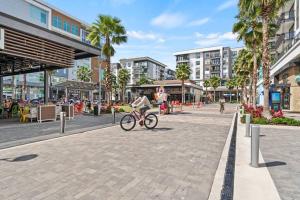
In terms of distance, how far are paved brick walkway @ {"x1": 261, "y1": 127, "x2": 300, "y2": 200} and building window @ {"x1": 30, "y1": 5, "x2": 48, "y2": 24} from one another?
2812 centimetres

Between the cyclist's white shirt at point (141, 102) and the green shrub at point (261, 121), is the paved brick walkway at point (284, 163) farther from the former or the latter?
the cyclist's white shirt at point (141, 102)

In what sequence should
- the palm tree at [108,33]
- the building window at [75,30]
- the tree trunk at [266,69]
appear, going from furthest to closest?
the building window at [75,30] → the palm tree at [108,33] → the tree trunk at [266,69]

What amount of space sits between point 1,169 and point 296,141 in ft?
32.3

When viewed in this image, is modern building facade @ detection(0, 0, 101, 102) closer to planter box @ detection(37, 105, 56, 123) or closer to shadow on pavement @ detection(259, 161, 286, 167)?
planter box @ detection(37, 105, 56, 123)

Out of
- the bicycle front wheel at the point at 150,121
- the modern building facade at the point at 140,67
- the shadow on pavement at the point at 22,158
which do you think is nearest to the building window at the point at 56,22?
the bicycle front wheel at the point at 150,121

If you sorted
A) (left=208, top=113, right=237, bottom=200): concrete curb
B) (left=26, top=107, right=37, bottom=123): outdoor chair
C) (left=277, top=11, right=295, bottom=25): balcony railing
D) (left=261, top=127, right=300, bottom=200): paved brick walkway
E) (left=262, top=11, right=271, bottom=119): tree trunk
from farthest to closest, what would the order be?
(left=277, top=11, right=295, bottom=25): balcony railing < (left=262, top=11, right=271, bottom=119): tree trunk < (left=26, top=107, right=37, bottom=123): outdoor chair < (left=261, top=127, right=300, bottom=200): paved brick walkway < (left=208, top=113, right=237, bottom=200): concrete curb

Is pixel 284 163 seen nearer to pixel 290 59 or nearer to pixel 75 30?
pixel 290 59

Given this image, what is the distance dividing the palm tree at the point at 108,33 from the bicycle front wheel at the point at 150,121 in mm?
11788

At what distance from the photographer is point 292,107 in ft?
89.3

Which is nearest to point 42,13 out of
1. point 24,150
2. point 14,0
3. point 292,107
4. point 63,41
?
point 14,0

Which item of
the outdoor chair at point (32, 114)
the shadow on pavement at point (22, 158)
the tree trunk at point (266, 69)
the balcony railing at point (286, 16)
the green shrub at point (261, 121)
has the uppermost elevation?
the balcony railing at point (286, 16)

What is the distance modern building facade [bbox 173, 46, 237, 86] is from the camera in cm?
9769

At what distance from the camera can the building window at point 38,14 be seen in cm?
2628

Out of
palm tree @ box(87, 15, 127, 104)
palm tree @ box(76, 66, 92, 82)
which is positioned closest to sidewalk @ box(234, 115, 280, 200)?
palm tree @ box(87, 15, 127, 104)
